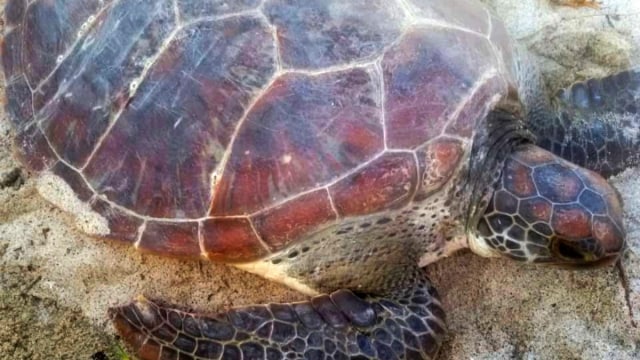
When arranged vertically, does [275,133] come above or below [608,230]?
above

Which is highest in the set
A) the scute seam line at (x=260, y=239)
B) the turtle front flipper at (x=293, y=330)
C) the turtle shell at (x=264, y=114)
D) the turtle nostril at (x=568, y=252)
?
the turtle shell at (x=264, y=114)

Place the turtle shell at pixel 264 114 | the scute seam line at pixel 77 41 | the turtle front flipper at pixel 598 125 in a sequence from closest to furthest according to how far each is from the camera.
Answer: the turtle shell at pixel 264 114 < the scute seam line at pixel 77 41 < the turtle front flipper at pixel 598 125

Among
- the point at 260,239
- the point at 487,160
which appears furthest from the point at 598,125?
the point at 260,239

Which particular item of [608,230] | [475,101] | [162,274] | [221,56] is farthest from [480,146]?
[162,274]

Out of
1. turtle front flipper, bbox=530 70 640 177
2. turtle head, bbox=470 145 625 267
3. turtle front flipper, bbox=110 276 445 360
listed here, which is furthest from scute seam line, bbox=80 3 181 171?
turtle front flipper, bbox=530 70 640 177

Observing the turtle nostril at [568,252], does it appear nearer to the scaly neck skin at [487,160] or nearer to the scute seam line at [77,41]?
the scaly neck skin at [487,160]

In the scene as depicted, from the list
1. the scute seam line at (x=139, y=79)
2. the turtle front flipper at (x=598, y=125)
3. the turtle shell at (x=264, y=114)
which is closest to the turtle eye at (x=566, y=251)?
the turtle shell at (x=264, y=114)

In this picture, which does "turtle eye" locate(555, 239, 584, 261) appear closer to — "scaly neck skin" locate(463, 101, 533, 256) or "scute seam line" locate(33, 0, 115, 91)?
"scaly neck skin" locate(463, 101, 533, 256)

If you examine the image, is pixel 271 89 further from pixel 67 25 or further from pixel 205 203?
pixel 67 25
